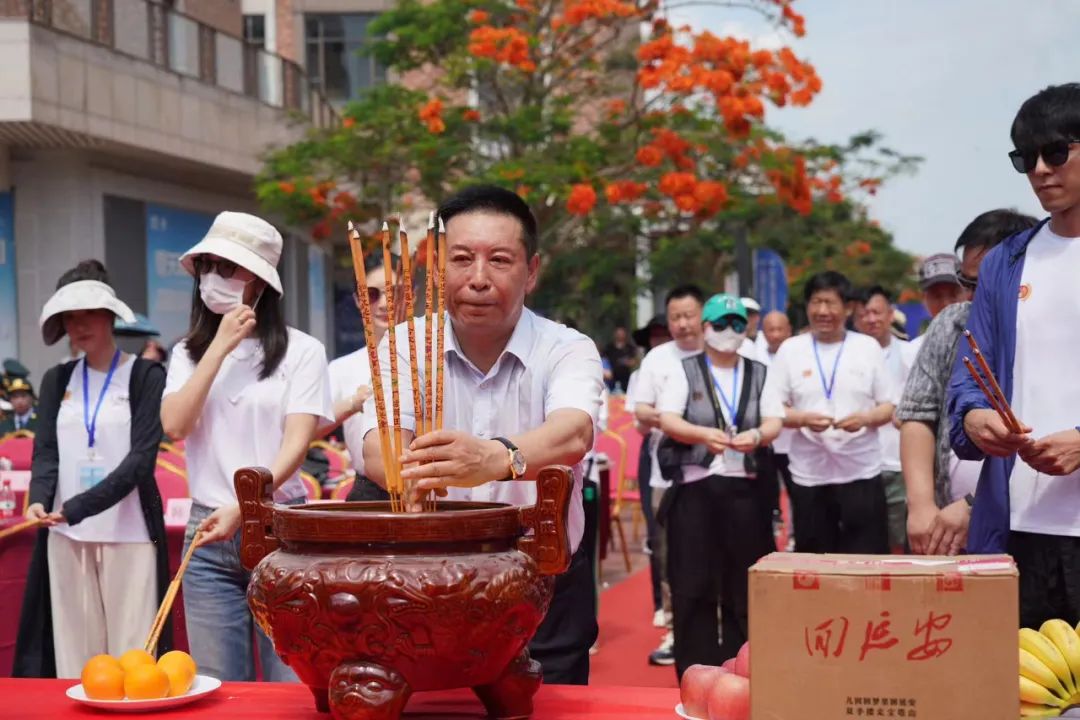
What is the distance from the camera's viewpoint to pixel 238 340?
3.36m

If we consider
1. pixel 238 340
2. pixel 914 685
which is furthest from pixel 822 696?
pixel 238 340

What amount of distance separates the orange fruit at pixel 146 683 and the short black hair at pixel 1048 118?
1.77m

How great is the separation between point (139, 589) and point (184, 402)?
984 millimetres

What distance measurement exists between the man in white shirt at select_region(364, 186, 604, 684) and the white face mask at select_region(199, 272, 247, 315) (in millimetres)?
806

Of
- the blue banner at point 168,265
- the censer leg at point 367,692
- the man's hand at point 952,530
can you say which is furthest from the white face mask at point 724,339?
the blue banner at point 168,265

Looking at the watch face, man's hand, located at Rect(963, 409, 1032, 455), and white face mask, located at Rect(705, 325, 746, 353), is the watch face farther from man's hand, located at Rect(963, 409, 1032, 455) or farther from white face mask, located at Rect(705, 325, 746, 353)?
white face mask, located at Rect(705, 325, 746, 353)

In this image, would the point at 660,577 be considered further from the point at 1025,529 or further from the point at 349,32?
the point at 349,32

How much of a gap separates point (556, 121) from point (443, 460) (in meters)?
9.91

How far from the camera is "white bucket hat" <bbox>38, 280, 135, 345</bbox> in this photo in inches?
164

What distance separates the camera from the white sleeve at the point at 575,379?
2.43m

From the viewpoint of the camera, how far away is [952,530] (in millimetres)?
3104

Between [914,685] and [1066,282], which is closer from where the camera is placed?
[914,685]

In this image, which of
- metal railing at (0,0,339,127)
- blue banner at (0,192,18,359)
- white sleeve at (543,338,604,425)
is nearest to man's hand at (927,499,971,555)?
white sleeve at (543,338,604,425)

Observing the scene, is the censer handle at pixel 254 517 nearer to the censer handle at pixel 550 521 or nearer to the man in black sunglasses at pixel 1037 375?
the censer handle at pixel 550 521
